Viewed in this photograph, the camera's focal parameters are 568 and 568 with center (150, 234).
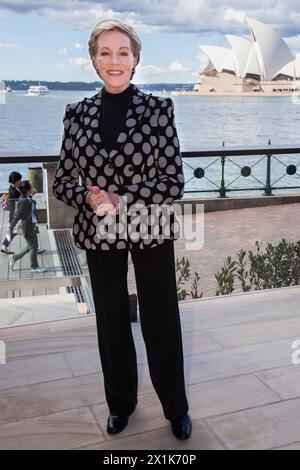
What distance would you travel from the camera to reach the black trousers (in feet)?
5.13

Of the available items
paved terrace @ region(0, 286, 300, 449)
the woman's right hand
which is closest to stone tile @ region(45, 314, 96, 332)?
paved terrace @ region(0, 286, 300, 449)

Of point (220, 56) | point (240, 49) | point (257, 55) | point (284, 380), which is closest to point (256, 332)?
point (284, 380)

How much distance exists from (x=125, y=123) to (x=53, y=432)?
95 centimetres

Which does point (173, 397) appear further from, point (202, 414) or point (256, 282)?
point (256, 282)

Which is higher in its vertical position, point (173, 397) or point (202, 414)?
point (173, 397)

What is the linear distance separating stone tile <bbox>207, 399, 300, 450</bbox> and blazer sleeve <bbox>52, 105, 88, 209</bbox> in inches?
32.2

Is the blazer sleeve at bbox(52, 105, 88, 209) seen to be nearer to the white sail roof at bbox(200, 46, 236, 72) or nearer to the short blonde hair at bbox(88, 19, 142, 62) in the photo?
the short blonde hair at bbox(88, 19, 142, 62)

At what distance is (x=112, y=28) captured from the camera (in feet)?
4.79

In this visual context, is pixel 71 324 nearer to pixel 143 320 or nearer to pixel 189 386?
pixel 189 386

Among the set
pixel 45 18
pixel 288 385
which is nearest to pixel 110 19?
pixel 288 385

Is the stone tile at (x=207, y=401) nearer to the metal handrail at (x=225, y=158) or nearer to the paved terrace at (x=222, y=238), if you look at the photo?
the paved terrace at (x=222, y=238)

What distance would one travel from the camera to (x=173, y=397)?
5.47 ft

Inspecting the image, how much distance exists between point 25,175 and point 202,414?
1335mm

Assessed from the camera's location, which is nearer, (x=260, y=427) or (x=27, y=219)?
(x=260, y=427)
